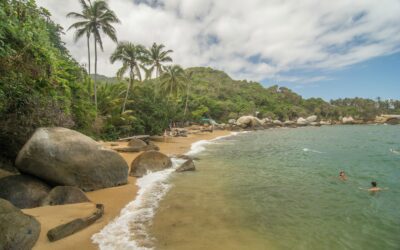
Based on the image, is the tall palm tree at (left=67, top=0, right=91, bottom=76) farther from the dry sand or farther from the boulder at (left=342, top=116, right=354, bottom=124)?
the boulder at (left=342, top=116, right=354, bottom=124)

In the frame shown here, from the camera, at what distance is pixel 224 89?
102 meters

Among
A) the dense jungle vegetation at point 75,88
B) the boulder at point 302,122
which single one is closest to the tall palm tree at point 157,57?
the dense jungle vegetation at point 75,88

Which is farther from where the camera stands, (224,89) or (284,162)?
(224,89)

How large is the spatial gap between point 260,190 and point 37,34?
10454mm

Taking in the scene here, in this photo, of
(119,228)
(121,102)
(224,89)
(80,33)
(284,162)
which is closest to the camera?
(119,228)

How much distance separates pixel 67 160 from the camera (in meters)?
10.1

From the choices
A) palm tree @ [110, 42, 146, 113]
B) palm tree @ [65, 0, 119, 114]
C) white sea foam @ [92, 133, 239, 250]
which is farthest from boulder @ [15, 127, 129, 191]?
palm tree @ [110, 42, 146, 113]

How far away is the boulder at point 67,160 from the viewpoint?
967cm

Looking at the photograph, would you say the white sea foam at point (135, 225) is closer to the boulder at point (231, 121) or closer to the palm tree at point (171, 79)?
the palm tree at point (171, 79)

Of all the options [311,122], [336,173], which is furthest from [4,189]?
[311,122]

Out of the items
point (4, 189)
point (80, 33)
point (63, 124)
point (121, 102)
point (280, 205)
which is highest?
point (80, 33)

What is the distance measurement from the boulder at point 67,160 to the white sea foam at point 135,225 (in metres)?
1.85

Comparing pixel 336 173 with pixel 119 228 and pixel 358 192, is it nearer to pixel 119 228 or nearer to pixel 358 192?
pixel 358 192

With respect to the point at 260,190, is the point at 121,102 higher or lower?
higher
